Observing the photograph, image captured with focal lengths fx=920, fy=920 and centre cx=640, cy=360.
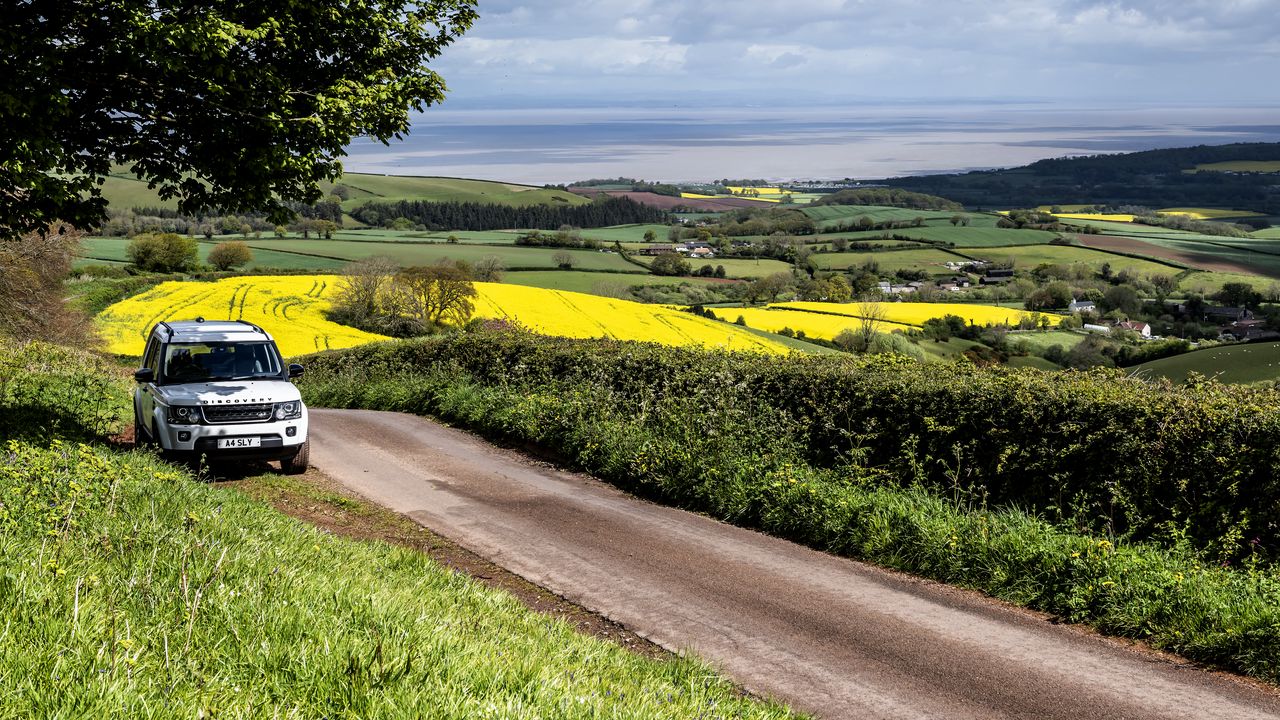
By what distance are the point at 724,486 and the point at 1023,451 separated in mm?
3363

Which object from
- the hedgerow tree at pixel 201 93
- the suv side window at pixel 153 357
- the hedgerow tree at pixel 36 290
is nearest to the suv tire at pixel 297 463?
the suv side window at pixel 153 357

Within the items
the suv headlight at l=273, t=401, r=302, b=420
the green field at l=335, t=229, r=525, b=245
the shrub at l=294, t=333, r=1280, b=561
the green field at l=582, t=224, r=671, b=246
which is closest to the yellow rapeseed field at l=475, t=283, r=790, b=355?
the suv headlight at l=273, t=401, r=302, b=420

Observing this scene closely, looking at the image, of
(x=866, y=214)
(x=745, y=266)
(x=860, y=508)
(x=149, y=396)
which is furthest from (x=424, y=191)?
(x=860, y=508)

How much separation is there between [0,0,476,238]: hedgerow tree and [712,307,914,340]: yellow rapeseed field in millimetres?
53198

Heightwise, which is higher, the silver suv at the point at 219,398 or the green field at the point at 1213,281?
the silver suv at the point at 219,398

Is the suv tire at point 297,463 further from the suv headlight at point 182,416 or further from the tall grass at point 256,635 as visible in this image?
the tall grass at point 256,635

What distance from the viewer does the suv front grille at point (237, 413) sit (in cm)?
1228

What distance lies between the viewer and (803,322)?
6869cm

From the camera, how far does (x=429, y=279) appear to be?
193 feet

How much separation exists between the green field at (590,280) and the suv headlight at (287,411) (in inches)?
2542

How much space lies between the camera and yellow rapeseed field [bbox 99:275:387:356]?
47.9m

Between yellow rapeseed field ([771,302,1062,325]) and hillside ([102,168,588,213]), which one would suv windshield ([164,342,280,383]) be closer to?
yellow rapeseed field ([771,302,1062,325])

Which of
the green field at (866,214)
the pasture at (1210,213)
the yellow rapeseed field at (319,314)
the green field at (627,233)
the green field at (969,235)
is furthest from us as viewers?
the pasture at (1210,213)

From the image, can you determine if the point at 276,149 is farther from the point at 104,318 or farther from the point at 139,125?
the point at 104,318
